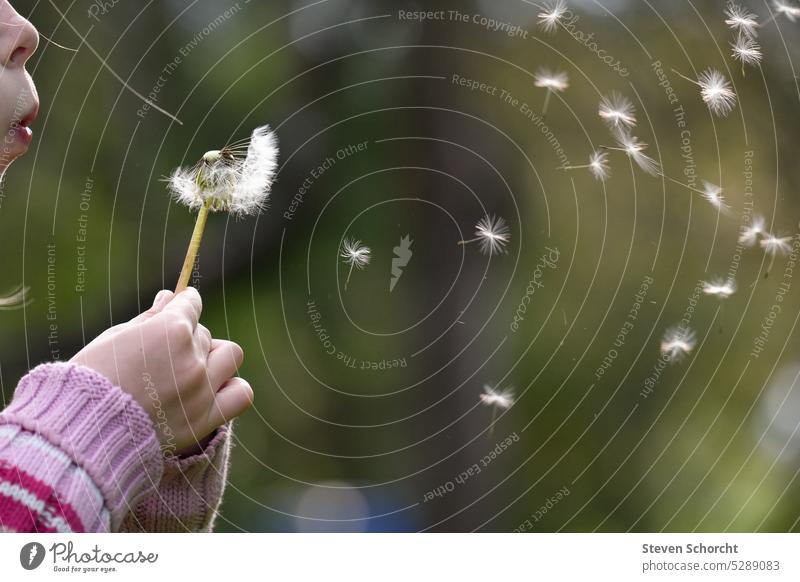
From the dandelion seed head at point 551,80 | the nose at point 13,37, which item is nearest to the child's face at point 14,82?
the nose at point 13,37

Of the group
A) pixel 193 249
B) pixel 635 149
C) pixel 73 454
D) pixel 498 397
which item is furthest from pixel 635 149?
pixel 73 454

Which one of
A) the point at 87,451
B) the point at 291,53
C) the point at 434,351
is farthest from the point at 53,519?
the point at 291,53

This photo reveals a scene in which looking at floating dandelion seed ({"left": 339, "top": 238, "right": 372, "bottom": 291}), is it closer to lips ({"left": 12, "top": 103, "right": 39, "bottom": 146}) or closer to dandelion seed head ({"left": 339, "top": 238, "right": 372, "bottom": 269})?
dandelion seed head ({"left": 339, "top": 238, "right": 372, "bottom": 269})

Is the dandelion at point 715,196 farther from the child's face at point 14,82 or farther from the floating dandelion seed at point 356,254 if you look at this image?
the child's face at point 14,82

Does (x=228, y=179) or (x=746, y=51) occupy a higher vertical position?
(x=746, y=51)

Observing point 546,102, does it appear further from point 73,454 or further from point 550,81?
point 73,454

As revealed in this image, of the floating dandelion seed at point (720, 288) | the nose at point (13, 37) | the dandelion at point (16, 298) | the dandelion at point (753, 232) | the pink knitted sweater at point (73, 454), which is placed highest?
the nose at point (13, 37)
